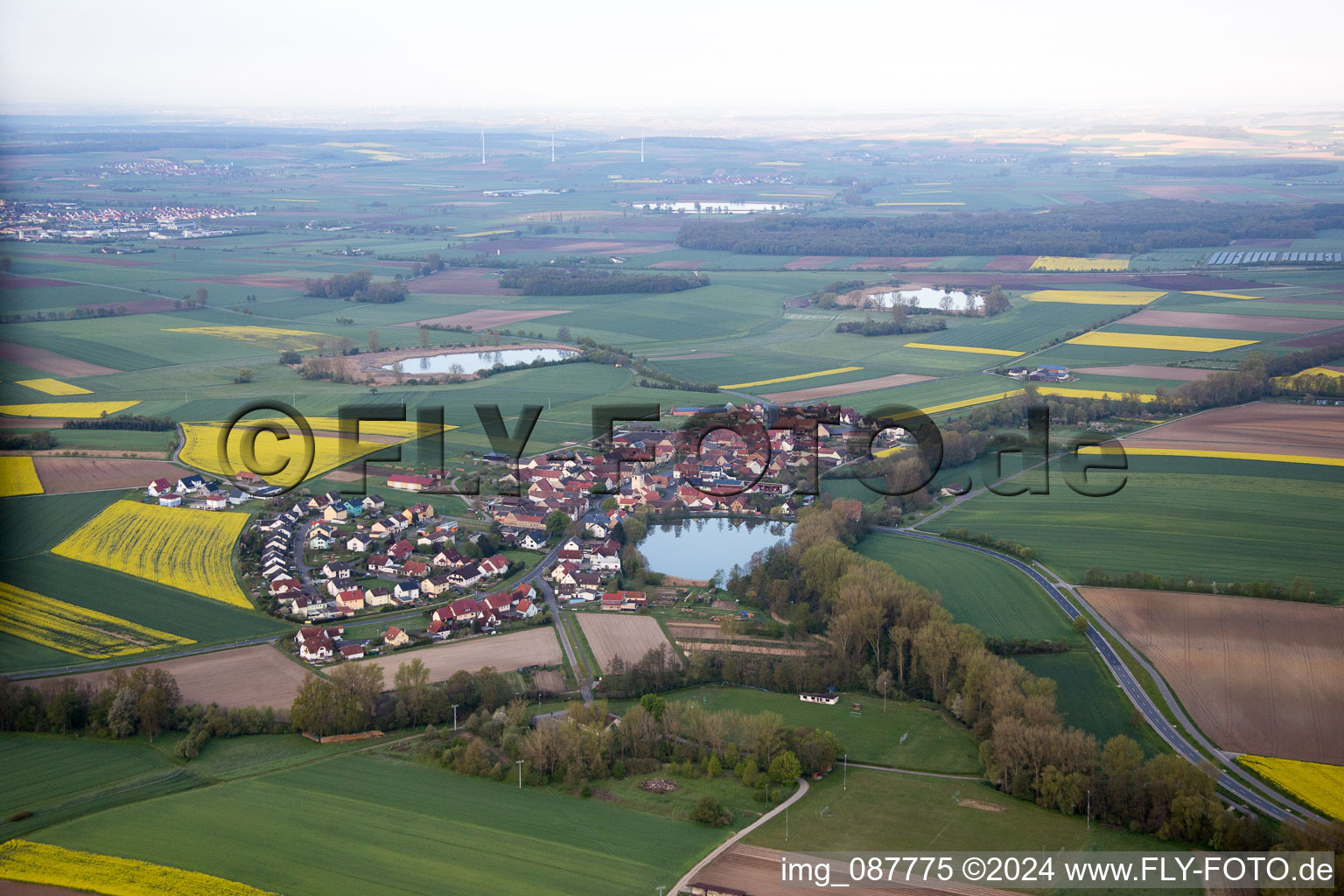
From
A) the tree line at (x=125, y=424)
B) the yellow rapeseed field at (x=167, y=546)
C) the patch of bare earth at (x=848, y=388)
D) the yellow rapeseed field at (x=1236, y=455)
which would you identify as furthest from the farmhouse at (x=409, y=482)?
the yellow rapeseed field at (x=1236, y=455)

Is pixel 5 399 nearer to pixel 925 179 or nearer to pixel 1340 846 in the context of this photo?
pixel 1340 846

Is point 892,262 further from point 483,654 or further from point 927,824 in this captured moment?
point 927,824

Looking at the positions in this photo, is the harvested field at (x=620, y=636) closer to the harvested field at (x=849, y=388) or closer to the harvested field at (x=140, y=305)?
the harvested field at (x=849, y=388)

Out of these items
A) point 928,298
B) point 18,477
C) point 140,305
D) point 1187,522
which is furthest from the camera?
point 928,298

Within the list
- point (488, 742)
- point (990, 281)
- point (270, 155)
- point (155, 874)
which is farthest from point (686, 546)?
point (270, 155)

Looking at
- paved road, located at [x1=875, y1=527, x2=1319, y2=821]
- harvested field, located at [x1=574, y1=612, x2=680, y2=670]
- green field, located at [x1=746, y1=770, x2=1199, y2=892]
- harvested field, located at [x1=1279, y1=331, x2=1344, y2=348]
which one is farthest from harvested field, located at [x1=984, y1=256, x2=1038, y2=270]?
green field, located at [x1=746, y1=770, x2=1199, y2=892]

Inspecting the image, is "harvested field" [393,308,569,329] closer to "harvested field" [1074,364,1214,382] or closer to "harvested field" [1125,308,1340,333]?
"harvested field" [1074,364,1214,382]

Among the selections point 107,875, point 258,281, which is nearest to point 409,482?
point 107,875
